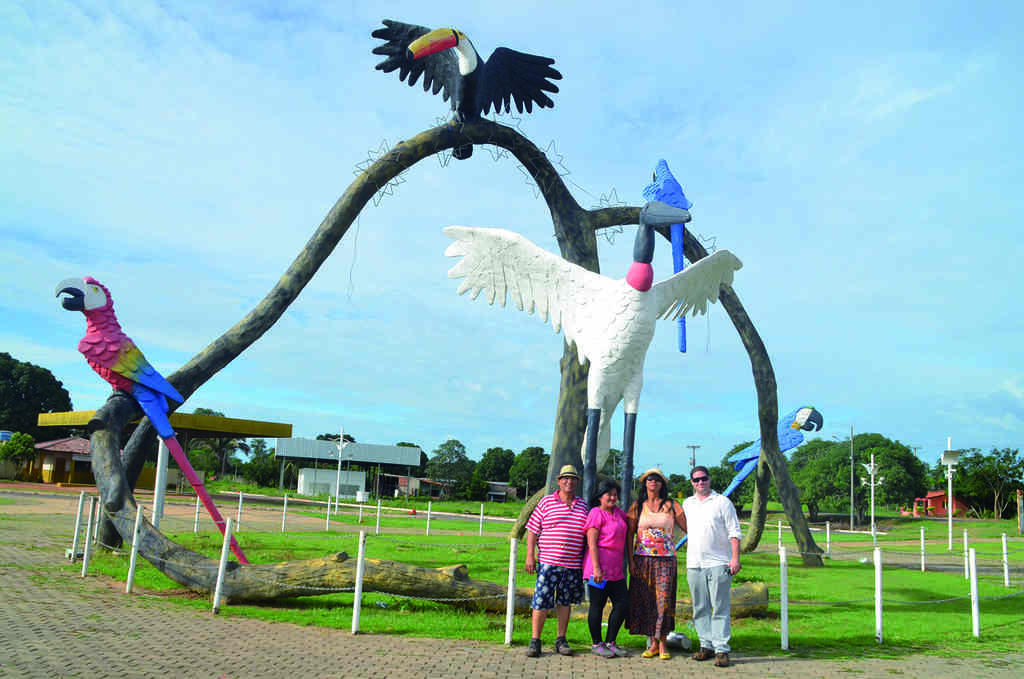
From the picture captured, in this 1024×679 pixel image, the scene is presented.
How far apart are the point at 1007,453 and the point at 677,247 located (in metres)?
45.5

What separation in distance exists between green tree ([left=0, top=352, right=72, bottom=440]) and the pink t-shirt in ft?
200

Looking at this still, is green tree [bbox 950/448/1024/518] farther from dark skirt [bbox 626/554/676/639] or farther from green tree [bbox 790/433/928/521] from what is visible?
dark skirt [bbox 626/554/676/639]

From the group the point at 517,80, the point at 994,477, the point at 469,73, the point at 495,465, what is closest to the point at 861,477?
the point at 994,477

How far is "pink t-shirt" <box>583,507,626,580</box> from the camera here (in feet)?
19.2

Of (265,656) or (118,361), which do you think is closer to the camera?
(265,656)

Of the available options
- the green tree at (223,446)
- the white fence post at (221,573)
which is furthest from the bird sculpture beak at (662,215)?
the green tree at (223,446)

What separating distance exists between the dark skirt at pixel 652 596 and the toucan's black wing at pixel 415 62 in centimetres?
878

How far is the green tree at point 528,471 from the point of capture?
59719 mm

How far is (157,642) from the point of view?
5859mm

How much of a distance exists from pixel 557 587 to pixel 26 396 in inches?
2486

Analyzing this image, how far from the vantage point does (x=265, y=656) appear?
5.52 m

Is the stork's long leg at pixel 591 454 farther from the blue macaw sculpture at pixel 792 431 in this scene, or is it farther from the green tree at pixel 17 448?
the green tree at pixel 17 448

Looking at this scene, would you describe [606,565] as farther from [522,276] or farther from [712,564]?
[522,276]

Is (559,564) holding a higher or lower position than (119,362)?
lower
